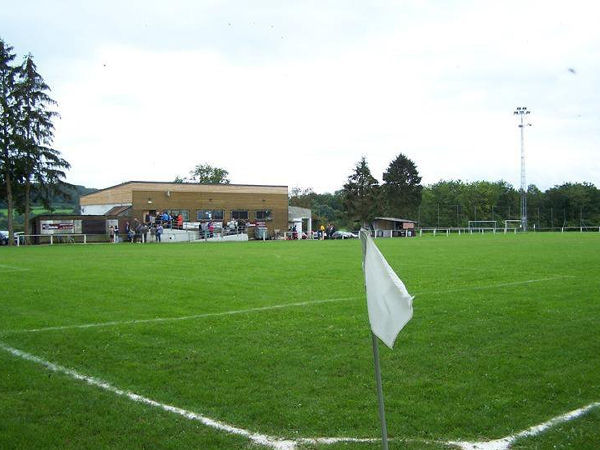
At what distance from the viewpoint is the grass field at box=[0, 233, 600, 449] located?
521 cm

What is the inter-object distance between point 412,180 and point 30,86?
82.9m

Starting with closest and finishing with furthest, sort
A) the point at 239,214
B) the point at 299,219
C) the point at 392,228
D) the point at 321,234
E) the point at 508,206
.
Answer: the point at 321,234, the point at 239,214, the point at 299,219, the point at 392,228, the point at 508,206

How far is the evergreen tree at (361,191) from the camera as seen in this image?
9616cm

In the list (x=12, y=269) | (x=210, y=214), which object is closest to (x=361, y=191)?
(x=210, y=214)

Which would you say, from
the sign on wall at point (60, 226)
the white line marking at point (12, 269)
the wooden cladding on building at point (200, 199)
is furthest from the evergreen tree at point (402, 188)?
the white line marking at point (12, 269)

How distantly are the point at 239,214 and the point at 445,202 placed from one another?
5818cm

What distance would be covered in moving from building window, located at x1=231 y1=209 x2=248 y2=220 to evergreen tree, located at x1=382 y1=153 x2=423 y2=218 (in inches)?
1960

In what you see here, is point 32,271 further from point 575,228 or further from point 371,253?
point 575,228

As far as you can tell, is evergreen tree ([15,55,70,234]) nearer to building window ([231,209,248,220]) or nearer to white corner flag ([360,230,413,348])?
building window ([231,209,248,220])

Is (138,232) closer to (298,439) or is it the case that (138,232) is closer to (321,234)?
(321,234)

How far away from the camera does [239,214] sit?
227ft

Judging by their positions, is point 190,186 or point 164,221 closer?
point 164,221

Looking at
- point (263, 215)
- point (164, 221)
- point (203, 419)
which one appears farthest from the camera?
point (263, 215)

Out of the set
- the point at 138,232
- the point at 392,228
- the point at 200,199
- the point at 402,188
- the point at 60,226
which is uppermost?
the point at 402,188
